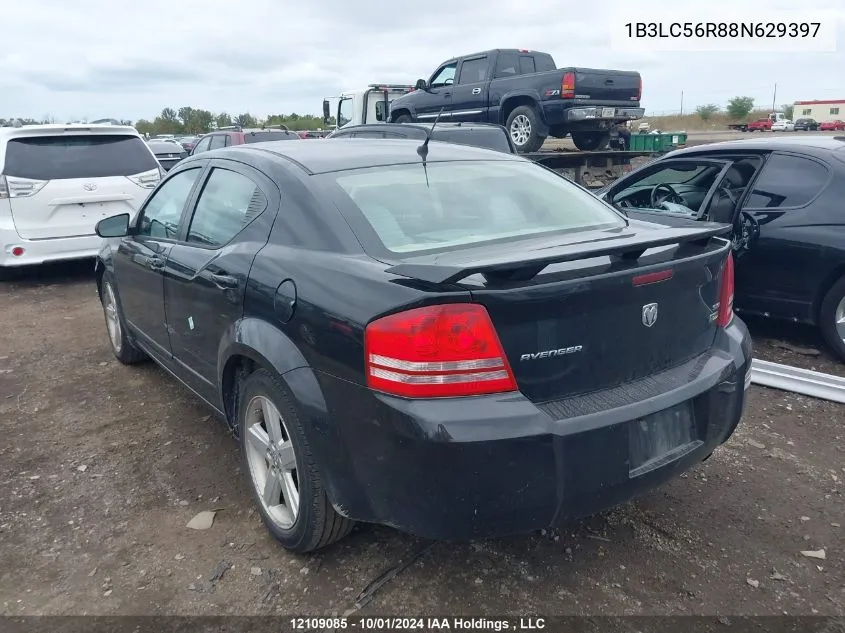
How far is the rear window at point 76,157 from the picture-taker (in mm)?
7566

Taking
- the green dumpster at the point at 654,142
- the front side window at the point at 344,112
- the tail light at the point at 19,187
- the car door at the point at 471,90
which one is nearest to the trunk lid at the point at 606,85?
the car door at the point at 471,90

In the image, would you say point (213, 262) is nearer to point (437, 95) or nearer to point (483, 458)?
point (483, 458)

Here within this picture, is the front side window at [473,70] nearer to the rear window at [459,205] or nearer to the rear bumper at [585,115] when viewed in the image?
the rear bumper at [585,115]

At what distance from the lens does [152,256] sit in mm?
4047

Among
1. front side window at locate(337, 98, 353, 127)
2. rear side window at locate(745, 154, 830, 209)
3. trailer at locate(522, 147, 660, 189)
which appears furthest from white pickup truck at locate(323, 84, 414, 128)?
rear side window at locate(745, 154, 830, 209)

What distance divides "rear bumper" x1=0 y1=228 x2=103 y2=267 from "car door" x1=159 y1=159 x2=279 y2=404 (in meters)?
4.56

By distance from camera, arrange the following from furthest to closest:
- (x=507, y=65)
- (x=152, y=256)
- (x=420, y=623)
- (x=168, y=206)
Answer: (x=507, y=65) < (x=168, y=206) < (x=152, y=256) < (x=420, y=623)

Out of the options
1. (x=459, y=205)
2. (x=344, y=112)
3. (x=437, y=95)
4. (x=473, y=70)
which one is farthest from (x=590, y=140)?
(x=459, y=205)

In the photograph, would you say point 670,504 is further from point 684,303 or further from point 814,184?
point 814,184

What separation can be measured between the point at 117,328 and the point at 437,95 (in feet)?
34.1

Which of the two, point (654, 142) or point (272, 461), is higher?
point (654, 142)

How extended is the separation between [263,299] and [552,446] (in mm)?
1301

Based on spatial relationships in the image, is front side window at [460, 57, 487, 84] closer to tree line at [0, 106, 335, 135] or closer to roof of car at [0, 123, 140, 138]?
roof of car at [0, 123, 140, 138]

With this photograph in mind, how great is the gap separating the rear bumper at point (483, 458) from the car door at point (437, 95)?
40.4 feet
